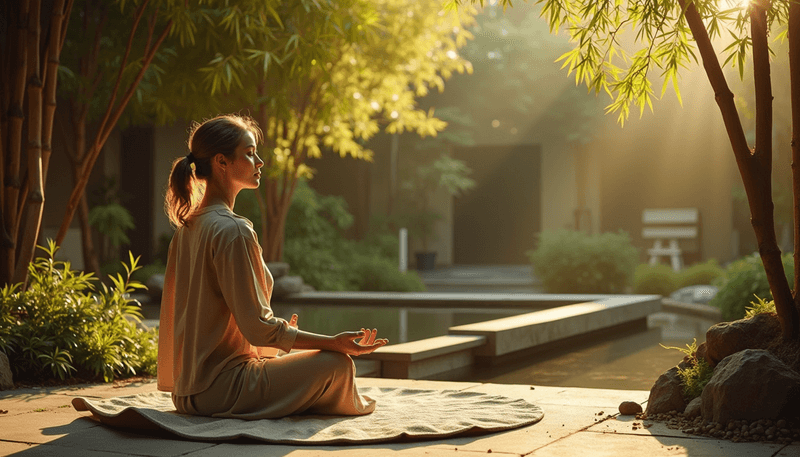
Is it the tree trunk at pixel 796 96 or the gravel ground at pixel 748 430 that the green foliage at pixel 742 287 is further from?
the gravel ground at pixel 748 430

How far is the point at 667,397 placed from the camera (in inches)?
140

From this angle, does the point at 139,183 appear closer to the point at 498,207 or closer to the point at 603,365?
the point at 498,207

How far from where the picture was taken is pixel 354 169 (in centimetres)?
1830

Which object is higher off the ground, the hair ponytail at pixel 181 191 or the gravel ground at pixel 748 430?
the hair ponytail at pixel 181 191

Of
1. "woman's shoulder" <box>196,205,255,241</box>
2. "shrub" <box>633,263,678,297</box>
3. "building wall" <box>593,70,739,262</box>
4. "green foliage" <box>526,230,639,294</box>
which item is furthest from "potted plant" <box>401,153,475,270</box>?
"woman's shoulder" <box>196,205,255,241</box>

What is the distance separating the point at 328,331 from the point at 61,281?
3027mm

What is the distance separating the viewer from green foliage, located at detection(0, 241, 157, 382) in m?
4.75

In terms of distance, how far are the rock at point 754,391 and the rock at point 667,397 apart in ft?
0.85

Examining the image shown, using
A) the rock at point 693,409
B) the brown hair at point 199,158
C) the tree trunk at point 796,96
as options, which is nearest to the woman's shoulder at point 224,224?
the brown hair at point 199,158

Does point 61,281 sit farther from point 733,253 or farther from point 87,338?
point 733,253

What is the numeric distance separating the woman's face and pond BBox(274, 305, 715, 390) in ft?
9.95

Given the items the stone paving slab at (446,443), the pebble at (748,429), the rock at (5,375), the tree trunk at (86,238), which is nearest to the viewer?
the stone paving slab at (446,443)

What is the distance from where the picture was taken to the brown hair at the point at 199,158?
129 inches

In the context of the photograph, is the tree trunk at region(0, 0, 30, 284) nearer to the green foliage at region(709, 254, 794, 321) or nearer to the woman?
the woman
